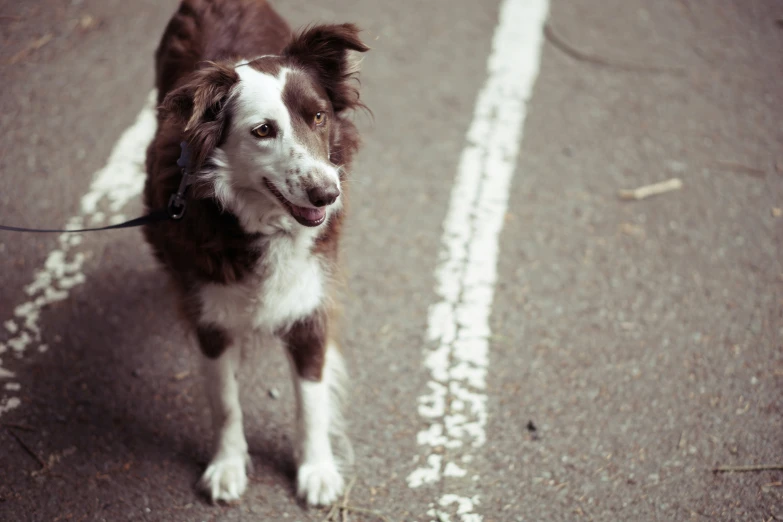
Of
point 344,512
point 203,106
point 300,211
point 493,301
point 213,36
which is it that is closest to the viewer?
point 203,106

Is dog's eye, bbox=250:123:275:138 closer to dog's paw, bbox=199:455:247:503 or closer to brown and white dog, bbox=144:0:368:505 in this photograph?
brown and white dog, bbox=144:0:368:505

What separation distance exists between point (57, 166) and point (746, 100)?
A: 4.05 metres

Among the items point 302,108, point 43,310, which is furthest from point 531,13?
point 43,310

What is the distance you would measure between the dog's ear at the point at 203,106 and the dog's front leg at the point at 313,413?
0.72 m

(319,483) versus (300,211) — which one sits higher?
(300,211)

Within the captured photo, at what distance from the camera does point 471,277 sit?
340cm

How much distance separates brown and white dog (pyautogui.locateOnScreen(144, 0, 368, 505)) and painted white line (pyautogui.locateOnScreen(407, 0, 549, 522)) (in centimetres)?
40

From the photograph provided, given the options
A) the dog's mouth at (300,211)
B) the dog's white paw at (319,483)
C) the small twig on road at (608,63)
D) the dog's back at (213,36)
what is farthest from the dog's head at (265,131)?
the small twig on road at (608,63)

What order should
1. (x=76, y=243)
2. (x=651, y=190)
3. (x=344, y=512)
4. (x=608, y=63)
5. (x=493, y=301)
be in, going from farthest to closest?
(x=608, y=63) → (x=651, y=190) → (x=76, y=243) → (x=493, y=301) → (x=344, y=512)

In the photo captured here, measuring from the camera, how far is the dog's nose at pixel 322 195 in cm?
208

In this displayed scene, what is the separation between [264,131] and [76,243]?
172 centimetres

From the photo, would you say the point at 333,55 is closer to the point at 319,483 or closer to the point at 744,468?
the point at 319,483

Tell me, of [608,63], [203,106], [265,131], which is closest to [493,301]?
[265,131]

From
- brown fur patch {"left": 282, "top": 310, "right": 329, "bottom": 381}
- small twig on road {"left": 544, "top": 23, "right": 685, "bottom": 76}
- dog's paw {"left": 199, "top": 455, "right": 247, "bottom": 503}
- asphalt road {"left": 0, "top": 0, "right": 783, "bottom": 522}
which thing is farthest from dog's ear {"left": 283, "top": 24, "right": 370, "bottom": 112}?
small twig on road {"left": 544, "top": 23, "right": 685, "bottom": 76}
